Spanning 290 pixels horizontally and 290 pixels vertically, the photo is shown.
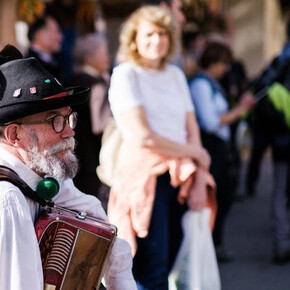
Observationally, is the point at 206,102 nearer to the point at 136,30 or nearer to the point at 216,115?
the point at 216,115

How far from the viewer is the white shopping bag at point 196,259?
4.47 m

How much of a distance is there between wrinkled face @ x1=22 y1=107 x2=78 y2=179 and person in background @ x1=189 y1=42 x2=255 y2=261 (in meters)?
3.26

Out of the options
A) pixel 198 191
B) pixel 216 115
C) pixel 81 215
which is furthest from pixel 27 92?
pixel 216 115

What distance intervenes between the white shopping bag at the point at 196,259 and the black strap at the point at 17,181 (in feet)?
6.31

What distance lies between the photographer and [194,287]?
14.5 feet

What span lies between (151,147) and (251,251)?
3222mm

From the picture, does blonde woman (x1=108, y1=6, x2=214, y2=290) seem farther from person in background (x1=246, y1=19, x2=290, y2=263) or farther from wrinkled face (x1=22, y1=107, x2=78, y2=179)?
person in background (x1=246, y1=19, x2=290, y2=263)

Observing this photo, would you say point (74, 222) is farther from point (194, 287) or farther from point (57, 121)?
point (194, 287)

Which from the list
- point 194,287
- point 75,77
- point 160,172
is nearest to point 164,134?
point 160,172

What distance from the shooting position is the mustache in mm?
2801

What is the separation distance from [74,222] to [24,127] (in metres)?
0.36

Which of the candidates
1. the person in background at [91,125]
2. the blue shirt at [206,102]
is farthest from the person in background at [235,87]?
the person in background at [91,125]

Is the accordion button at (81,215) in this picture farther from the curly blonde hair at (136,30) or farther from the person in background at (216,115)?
the person in background at (216,115)

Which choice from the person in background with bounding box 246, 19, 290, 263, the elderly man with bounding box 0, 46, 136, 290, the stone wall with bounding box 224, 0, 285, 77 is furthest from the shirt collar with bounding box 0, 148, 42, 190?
the stone wall with bounding box 224, 0, 285, 77
